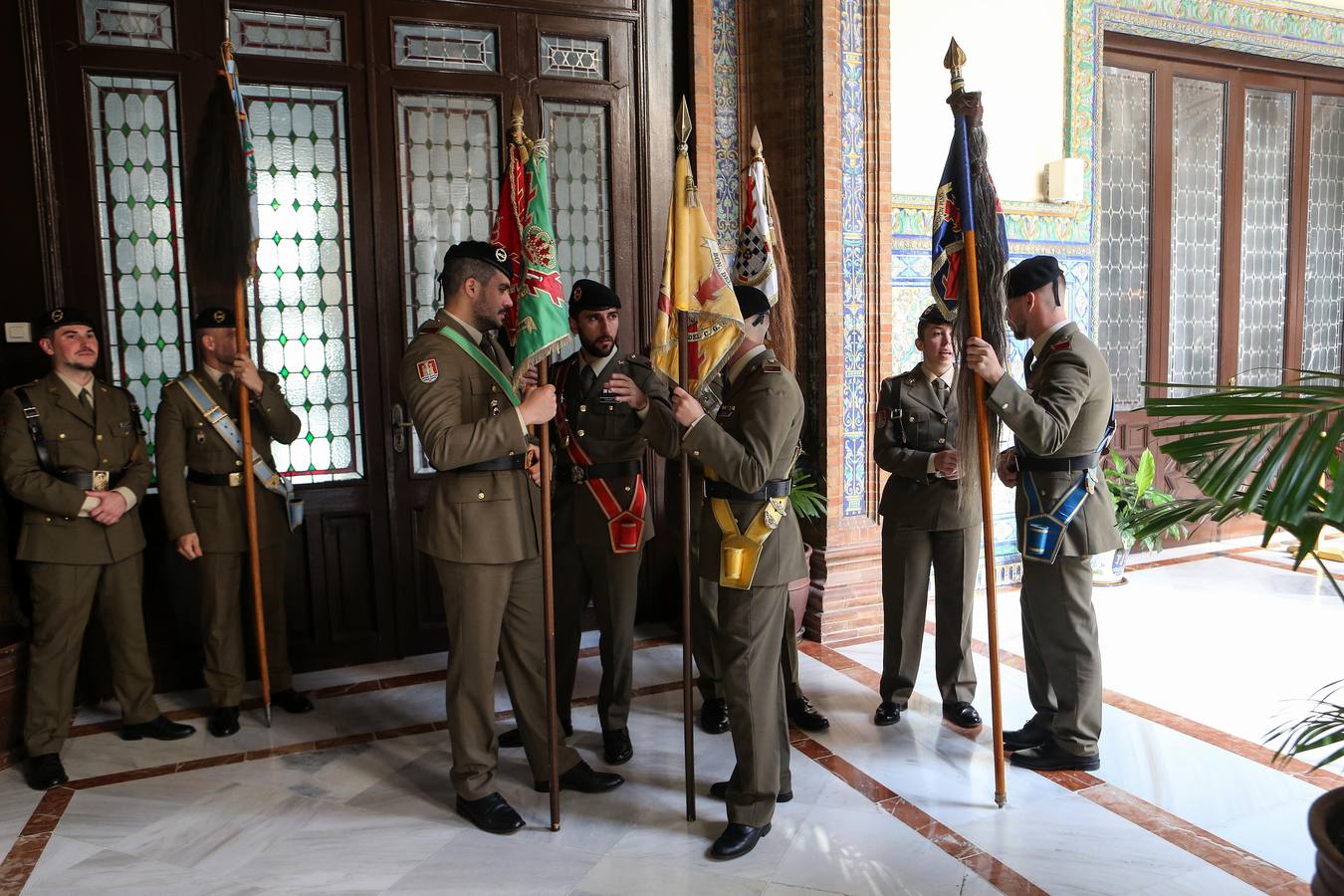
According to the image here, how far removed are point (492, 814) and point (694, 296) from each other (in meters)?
1.73

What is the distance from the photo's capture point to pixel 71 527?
Answer: 359 centimetres

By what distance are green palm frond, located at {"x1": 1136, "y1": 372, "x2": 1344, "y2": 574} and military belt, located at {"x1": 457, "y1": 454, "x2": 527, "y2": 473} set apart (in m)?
1.85

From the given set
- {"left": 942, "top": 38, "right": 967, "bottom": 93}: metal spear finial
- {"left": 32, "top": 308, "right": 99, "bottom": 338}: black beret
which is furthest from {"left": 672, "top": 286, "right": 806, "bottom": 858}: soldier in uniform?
{"left": 32, "top": 308, "right": 99, "bottom": 338}: black beret

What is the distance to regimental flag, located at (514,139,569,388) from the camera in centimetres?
298

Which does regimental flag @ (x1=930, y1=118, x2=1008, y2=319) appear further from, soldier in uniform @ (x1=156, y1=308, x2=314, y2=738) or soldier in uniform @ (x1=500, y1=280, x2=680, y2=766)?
soldier in uniform @ (x1=156, y1=308, x2=314, y2=738)

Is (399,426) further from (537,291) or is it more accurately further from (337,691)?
(537,291)

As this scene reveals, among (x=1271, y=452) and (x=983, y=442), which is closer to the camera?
(x=1271, y=452)

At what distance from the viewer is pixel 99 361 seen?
423 centimetres

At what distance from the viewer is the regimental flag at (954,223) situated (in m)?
3.06

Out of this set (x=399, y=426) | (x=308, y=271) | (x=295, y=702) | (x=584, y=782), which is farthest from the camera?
(x=399, y=426)

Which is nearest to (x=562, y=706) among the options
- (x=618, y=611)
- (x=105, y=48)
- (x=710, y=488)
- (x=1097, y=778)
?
(x=618, y=611)

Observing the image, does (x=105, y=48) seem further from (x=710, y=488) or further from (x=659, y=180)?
(x=710, y=488)

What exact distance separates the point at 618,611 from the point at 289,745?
1.40 meters

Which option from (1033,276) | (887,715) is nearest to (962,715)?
(887,715)
